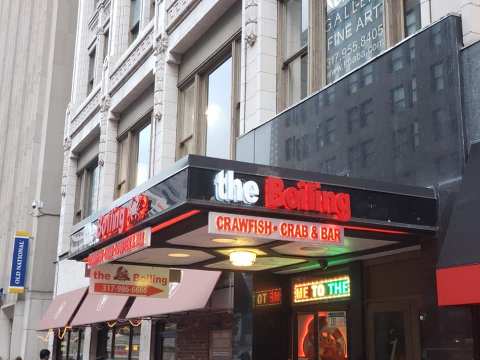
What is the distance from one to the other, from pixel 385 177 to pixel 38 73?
86.7 feet

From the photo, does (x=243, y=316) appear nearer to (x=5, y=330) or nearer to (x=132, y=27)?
(x=132, y=27)

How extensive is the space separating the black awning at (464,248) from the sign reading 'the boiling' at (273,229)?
47.4 inches

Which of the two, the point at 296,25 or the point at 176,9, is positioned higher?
the point at 176,9

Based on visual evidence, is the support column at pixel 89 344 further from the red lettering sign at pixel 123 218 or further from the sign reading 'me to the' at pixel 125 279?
the red lettering sign at pixel 123 218

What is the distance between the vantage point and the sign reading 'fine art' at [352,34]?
406 inches

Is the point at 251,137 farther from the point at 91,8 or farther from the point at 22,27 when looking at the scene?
the point at 22,27

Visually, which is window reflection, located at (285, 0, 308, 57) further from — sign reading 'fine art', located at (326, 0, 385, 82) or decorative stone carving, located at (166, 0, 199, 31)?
decorative stone carving, located at (166, 0, 199, 31)

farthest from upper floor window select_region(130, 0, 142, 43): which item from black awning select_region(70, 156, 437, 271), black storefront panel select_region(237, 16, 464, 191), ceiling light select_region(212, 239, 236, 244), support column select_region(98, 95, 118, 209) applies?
ceiling light select_region(212, 239, 236, 244)

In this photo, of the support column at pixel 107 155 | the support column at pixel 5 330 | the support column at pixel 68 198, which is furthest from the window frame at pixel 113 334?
the support column at pixel 5 330

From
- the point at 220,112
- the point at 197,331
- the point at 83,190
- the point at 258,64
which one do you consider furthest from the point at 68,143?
the point at 258,64

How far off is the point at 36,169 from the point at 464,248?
1067 inches

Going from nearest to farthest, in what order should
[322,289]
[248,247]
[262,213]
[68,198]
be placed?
[262,213]
[248,247]
[322,289]
[68,198]

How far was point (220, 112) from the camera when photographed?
15195 mm

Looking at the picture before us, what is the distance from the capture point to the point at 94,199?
23.8m
